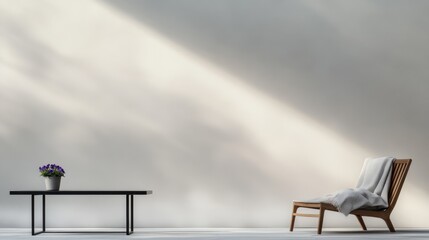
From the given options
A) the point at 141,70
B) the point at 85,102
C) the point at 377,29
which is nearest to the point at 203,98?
the point at 141,70

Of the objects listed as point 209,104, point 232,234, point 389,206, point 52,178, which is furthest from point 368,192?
point 52,178

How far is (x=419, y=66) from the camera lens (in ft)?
25.0

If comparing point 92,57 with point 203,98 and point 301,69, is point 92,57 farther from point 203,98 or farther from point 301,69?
point 301,69

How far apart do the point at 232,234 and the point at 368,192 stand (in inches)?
46.1

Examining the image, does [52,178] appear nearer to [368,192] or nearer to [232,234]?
[232,234]

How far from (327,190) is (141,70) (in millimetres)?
2069

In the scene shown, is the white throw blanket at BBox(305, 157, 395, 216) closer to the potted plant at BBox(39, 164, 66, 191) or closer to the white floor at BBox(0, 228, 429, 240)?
the white floor at BBox(0, 228, 429, 240)

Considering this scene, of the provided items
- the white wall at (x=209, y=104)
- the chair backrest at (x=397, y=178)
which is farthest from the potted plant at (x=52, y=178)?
the chair backrest at (x=397, y=178)

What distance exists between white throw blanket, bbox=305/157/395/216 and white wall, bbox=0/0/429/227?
55 centimetres

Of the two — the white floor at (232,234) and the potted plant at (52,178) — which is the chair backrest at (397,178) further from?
the potted plant at (52,178)

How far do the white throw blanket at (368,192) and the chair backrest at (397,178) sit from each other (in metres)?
0.05

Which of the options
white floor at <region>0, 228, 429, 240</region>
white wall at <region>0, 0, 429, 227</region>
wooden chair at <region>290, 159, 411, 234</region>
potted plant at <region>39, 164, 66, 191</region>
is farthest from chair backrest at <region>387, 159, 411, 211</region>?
potted plant at <region>39, 164, 66, 191</region>

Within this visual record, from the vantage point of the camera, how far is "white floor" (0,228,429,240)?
6.22 meters

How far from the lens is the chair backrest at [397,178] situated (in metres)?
6.65
